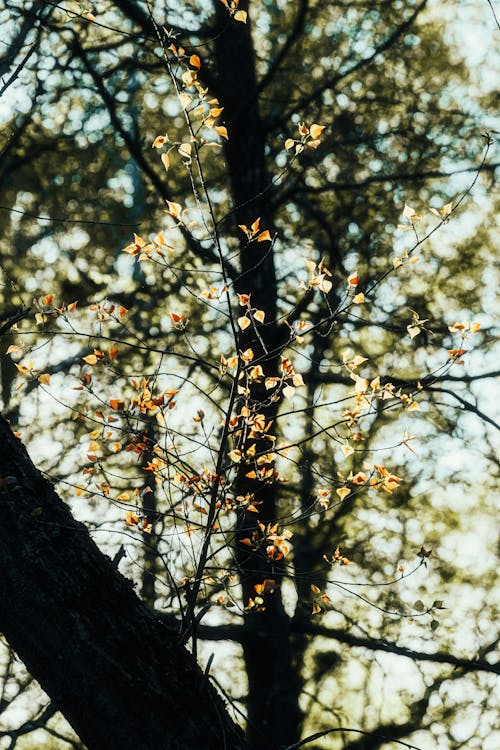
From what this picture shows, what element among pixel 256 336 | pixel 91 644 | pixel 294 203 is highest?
pixel 294 203

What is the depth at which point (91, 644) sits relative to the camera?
203cm

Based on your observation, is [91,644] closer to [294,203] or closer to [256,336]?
[256,336]

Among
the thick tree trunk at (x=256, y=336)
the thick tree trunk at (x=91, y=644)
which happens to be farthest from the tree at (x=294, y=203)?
the thick tree trunk at (x=91, y=644)

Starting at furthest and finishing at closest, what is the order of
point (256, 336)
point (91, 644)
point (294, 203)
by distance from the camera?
point (294, 203) < point (256, 336) < point (91, 644)

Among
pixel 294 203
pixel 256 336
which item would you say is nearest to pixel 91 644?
pixel 256 336

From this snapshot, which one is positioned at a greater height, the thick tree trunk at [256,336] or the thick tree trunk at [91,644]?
the thick tree trunk at [256,336]

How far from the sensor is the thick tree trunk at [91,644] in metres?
1.99

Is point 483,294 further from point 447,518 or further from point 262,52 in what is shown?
point 262,52

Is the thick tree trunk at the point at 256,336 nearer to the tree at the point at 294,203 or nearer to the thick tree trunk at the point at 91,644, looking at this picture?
the tree at the point at 294,203

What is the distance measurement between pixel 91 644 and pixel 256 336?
9.66ft

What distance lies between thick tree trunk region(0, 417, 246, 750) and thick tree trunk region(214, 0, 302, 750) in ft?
7.11

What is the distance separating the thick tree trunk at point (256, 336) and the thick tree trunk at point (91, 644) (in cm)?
217

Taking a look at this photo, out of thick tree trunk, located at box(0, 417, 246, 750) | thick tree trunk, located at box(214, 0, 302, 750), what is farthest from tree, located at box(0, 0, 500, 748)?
thick tree trunk, located at box(0, 417, 246, 750)

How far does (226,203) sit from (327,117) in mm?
1201
